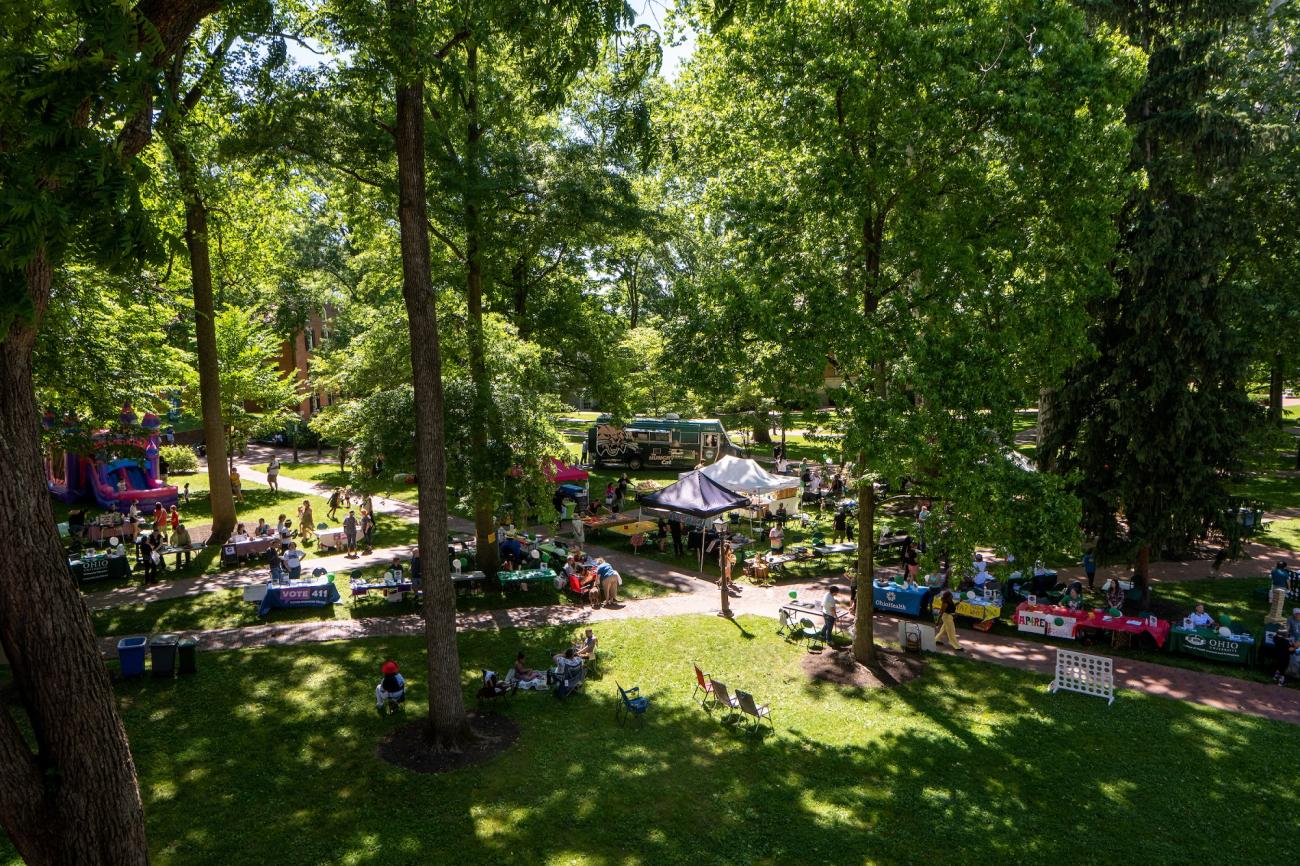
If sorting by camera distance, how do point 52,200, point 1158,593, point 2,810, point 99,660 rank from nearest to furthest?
point 52,200, point 2,810, point 99,660, point 1158,593

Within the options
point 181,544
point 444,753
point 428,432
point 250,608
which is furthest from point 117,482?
point 444,753

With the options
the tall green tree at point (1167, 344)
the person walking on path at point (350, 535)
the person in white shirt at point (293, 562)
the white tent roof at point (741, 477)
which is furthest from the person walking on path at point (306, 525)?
the tall green tree at point (1167, 344)

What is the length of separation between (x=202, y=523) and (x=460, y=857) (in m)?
20.9

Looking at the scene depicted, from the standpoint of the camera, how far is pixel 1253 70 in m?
25.1

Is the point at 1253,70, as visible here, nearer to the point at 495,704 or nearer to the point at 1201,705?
the point at 1201,705

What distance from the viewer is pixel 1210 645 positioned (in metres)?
15.2

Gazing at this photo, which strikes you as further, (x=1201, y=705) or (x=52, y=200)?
(x=1201, y=705)

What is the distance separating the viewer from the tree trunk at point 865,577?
46.2 feet

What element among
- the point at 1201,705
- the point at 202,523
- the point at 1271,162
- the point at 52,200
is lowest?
the point at 1201,705

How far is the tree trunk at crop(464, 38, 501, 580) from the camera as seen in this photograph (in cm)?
1650

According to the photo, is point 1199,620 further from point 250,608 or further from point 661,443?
point 661,443

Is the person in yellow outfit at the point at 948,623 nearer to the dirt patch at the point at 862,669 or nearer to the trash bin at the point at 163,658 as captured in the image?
the dirt patch at the point at 862,669

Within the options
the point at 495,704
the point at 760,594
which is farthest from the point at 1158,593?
the point at 495,704

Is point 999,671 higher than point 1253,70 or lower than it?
lower
